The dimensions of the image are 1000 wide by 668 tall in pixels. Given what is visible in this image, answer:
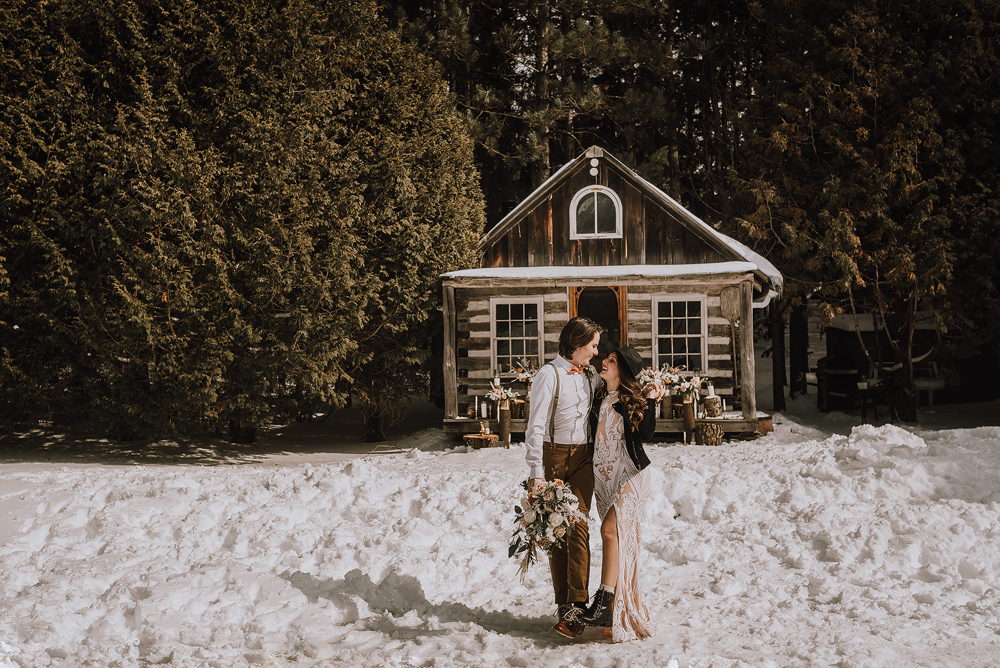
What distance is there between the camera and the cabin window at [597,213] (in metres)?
15.2

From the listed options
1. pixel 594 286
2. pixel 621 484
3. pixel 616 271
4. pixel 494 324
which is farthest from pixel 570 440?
pixel 494 324

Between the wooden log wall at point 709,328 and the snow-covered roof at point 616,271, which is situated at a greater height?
the snow-covered roof at point 616,271

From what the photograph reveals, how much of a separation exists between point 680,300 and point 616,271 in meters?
1.47

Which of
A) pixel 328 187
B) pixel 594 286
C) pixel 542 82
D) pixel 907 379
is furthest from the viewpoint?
pixel 542 82

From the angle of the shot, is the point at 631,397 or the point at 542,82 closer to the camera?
the point at 631,397

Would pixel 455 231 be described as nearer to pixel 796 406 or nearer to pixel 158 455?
pixel 158 455

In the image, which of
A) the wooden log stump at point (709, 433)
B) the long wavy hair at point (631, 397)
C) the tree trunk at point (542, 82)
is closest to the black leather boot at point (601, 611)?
the long wavy hair at point (631, 397)

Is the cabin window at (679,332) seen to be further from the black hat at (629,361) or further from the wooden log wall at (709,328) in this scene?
the black hat at (629,361)

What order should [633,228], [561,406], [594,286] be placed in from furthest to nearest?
[633,228]
[594,286]
[561,406]

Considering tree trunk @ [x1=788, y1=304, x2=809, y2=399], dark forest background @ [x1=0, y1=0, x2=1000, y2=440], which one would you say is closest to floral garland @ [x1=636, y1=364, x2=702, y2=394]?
dark forest background @ [x1=0, y1=0, x2=1000, y2=440]

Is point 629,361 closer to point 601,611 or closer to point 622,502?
point 622,502

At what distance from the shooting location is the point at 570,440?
5359 mm

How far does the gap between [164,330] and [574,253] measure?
7.30 m

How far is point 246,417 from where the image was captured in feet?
42.2
